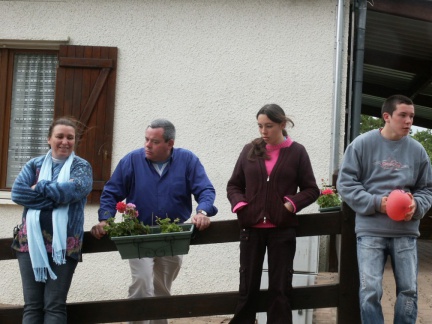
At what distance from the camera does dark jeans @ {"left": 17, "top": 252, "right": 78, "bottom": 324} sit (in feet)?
14.5

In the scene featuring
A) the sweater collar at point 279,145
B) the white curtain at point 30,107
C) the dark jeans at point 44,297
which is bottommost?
the dark jeans at point 44,297

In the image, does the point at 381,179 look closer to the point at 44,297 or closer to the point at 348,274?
the point at 348,274

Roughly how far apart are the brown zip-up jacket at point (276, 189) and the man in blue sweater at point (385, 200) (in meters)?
0.23

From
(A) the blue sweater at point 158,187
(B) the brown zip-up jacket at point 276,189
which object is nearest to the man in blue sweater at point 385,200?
(B) the brown zip-up jacket at point 276,189

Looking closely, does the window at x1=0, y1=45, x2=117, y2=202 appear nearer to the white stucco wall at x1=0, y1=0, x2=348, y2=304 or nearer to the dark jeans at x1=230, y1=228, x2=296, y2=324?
the white stucco wall at x1=0, y1=0, x2=348, y2=304

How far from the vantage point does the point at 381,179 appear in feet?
15.0

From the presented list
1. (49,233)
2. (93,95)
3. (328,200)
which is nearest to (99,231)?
(49,233)

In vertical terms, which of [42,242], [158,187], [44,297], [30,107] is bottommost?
[44,297]

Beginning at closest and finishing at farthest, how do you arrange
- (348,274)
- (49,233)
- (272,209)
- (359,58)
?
(49,233) < (272,209) < (348,274) < (359,58)

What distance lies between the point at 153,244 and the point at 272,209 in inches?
28.7

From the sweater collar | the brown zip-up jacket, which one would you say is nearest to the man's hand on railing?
the brown zip-up jacket

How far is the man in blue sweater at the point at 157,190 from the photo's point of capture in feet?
16.0

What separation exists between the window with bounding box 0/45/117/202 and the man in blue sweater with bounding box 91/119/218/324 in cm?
296

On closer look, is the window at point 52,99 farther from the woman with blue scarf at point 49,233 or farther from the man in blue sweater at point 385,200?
the man in blue sweater at point 385,200
